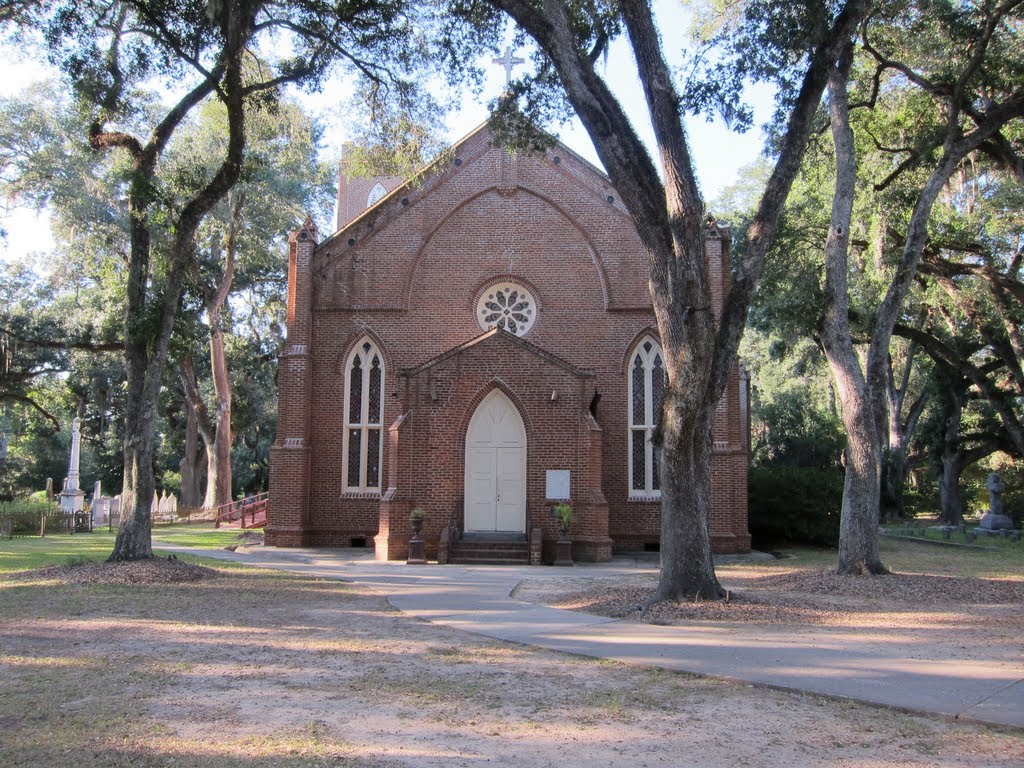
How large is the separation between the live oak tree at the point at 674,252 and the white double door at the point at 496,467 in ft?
26.7

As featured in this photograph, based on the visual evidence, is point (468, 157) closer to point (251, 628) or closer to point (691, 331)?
point (691, 331)

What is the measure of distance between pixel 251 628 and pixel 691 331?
6091 mm

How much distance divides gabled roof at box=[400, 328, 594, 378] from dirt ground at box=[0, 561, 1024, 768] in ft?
31.1

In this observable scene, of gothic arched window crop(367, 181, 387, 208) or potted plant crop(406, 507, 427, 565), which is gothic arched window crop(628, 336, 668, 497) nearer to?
potted plant crop(406, 507, 427, 565)

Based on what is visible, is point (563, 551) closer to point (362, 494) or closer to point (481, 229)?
point (362, 494)

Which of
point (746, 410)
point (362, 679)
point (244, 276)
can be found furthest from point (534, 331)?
point (244, 276)

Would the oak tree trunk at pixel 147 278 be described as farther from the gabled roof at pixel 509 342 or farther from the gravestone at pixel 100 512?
the gravestone at pixel 100 512

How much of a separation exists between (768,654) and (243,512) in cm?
2438

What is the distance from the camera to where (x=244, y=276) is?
34656 millimetres

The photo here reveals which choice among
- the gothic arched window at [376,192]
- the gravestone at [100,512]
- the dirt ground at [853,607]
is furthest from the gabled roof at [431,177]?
the gothic arched window at [376,192]

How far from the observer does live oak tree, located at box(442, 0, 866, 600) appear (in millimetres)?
10016

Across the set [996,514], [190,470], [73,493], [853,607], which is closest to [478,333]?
[853,607]

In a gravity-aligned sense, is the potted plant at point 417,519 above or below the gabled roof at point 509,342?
below

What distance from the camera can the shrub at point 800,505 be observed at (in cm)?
2117
